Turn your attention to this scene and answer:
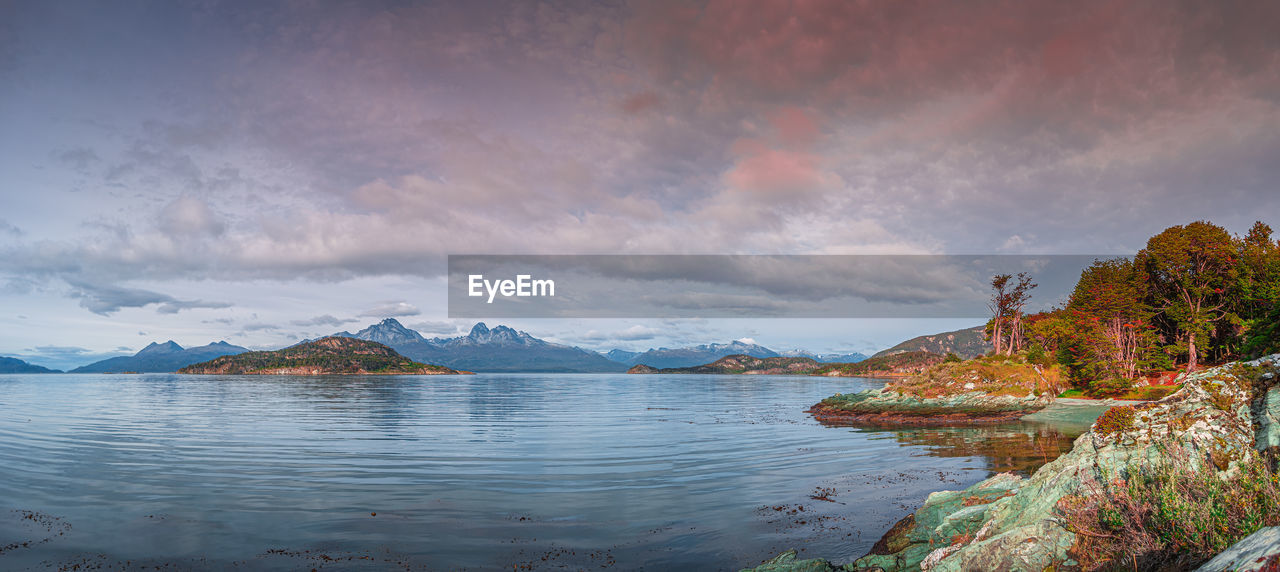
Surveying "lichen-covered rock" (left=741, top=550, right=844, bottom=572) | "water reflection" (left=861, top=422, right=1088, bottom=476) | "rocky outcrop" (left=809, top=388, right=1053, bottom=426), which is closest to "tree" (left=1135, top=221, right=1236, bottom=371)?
"rocky outcrop" (left=809, top=388, right=1053, bottom=426)

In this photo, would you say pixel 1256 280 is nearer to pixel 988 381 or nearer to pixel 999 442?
pixel 988 381

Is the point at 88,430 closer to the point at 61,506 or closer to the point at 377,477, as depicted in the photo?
the point at 61,506

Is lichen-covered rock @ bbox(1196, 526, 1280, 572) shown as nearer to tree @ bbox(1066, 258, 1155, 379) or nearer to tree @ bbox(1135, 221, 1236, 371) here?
tree @ bbox(1066, 258, 1155, 379)

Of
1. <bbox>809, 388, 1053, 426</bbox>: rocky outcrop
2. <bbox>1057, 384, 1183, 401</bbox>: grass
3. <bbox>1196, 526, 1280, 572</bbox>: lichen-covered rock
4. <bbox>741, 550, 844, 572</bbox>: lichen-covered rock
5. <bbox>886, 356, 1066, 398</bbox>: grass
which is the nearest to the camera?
<bbox>1196, 526, 1280, 572</bbox>: lichen-covered rock

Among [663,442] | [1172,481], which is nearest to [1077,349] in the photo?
[663,442]

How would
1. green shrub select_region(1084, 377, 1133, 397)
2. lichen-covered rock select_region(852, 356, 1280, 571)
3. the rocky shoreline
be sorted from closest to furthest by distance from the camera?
the rocky shoreline → lichen-covered rock select_region(852, 356, 1280, 571) → green shrub select_region(1084, 377, 1133, 397)

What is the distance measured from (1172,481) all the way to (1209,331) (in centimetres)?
9125

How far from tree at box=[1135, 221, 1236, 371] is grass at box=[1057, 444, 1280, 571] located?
264 feet

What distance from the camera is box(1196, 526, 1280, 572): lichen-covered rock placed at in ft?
19.3

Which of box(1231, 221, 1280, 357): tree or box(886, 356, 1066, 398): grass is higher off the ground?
box(1231, 221, 1280, 357): tree

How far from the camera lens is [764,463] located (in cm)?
3488

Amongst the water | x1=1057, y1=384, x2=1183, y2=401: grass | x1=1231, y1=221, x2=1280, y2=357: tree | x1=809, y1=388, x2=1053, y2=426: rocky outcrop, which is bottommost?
x1=809, y1=388, x2=1053, y2=426: rocky outcrop

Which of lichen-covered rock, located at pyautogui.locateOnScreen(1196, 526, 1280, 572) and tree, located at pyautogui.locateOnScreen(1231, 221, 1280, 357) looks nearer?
lichen-covered rock, located at pyautogui.locateOnScreen(1196, 526, 1280, 572)

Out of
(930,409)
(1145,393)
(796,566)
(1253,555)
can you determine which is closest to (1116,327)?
(1145,393)
